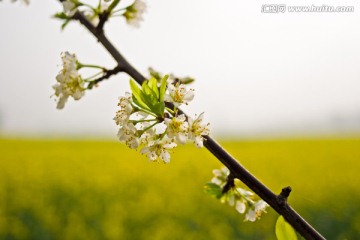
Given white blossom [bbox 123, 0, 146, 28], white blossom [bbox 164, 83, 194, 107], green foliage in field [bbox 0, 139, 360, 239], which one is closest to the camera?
white blossom [bbox 164, 83, 194, 107]

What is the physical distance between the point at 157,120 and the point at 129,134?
6 centimetres

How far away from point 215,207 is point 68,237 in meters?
1.97

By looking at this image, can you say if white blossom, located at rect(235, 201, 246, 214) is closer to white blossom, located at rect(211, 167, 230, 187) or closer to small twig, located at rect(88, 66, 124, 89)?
white blossom, located at rect(211, 167, 230, 187)

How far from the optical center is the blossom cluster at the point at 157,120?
60cm

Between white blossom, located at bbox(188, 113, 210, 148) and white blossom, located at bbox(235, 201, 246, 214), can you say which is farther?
white blossom, located at bbox(235, 201, 246, 214)

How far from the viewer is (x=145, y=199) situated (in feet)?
19.7

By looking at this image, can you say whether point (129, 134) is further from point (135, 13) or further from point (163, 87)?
point (135, 13)

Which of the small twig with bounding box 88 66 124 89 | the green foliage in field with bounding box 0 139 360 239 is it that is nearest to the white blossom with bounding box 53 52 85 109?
the small twig with bounding box 88 66 124 89

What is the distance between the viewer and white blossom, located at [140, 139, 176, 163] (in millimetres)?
662

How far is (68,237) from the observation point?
490cm

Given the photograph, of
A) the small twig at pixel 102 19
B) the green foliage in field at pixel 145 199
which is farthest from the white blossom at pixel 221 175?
the green foliage in field at pixel 145 199

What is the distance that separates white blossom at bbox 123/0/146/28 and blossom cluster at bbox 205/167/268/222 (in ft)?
1.25

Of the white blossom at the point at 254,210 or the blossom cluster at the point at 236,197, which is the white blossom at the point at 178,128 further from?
the white blossom at the point at 254,210

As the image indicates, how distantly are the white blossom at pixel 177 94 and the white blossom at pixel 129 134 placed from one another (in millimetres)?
66
